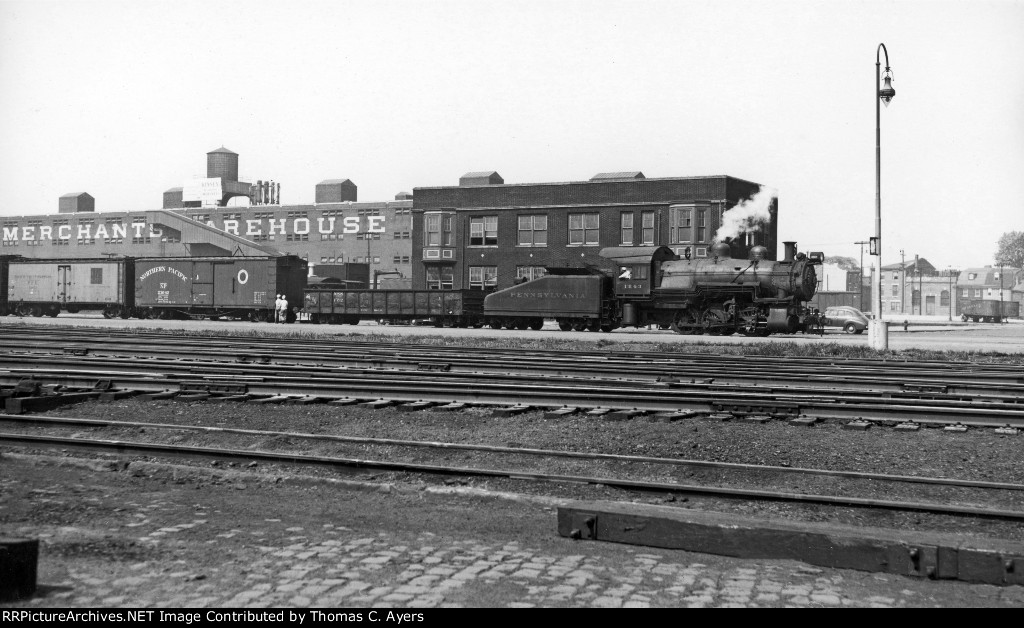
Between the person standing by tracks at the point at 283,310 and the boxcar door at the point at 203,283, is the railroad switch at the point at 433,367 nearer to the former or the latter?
the person standing by tracks at the point at 283,310

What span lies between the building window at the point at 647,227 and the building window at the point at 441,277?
10752 millimetres

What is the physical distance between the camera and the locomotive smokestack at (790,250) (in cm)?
3091

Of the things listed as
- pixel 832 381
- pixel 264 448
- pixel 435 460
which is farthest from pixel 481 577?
pixel 832 381

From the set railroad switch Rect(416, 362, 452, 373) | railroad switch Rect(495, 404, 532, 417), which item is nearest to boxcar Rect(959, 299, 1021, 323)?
railroad switch Rect(416, 362, 452, 373)

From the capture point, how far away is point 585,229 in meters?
48.0

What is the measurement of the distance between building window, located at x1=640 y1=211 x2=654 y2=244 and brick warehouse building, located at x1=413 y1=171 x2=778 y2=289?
5 centimetres

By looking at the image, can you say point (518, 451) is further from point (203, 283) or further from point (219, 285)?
point (203, 283)

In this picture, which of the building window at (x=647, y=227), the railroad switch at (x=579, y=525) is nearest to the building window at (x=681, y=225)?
the building window at (x=647, y=227)

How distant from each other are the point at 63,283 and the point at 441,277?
1928 centimetres

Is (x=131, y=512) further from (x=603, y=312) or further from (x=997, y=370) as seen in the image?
(x=603, y=312)

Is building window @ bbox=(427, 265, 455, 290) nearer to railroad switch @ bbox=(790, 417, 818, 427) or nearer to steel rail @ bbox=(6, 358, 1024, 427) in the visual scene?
steel rail @ bbox=(6, 358, 1024, 427)

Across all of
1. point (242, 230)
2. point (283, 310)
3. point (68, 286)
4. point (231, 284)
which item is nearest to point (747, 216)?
point (283, 310)

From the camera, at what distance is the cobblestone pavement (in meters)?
4.80

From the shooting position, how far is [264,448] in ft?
31.0
